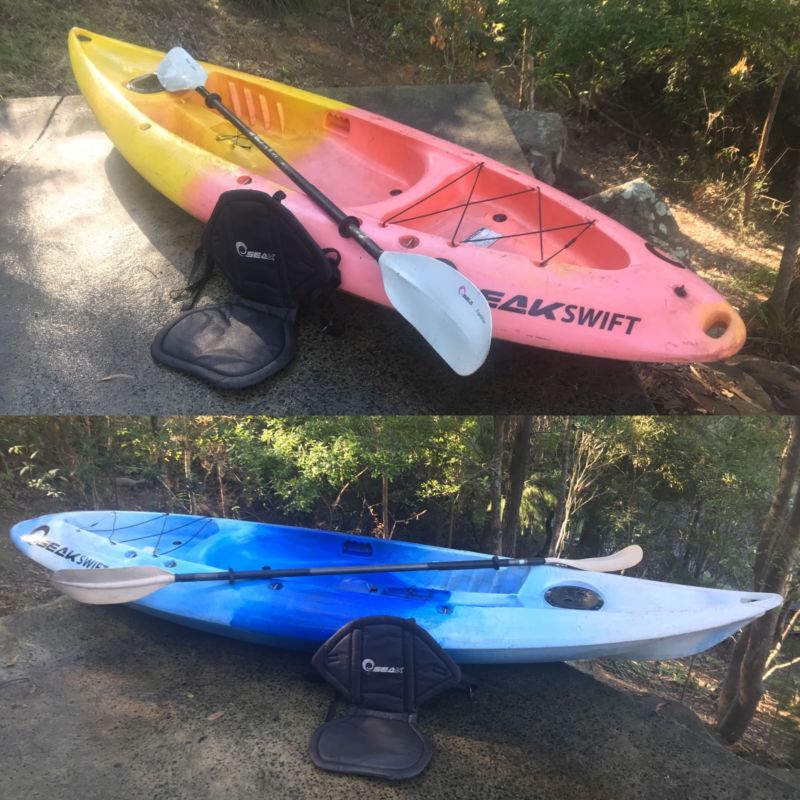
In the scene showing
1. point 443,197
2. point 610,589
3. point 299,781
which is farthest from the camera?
point 443,197

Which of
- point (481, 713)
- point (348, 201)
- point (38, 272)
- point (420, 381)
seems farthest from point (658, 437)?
point (38, 272)

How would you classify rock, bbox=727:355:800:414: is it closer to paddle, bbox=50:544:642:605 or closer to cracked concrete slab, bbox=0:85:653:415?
cracked concrete slab, bbox=0:85:653:415

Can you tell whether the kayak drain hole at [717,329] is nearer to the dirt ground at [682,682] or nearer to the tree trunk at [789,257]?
the tree trunk at [789,257]

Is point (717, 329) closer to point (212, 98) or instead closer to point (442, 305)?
point (442, 305)

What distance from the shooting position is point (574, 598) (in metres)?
1.41

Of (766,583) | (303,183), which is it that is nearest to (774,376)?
(766,583)

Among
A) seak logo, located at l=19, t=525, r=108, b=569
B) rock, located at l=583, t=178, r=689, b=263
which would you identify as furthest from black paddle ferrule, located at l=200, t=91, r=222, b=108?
seak logo, located at l=19, t=525, r=108, b=569

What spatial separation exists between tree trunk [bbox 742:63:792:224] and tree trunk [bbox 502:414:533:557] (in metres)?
0.59

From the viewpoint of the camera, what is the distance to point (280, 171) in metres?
1.77

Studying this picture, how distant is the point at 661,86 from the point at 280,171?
1.02 metres

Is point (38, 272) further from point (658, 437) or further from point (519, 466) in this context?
point (658, 437)

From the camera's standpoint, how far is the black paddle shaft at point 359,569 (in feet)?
4.61

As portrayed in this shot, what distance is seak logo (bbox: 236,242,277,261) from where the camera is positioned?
4.95ft

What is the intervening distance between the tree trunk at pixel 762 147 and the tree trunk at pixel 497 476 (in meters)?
0.62
